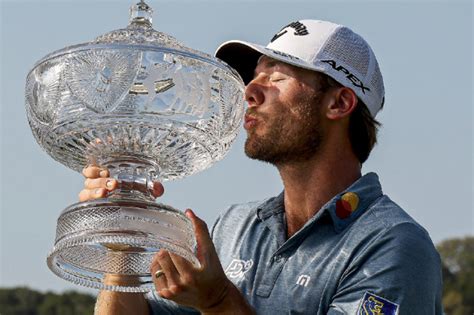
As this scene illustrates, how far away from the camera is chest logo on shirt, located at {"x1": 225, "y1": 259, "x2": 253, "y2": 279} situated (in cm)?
351

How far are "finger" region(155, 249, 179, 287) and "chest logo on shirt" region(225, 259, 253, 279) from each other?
600 millimetres

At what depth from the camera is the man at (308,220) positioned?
3.11 meters

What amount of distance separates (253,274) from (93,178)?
0.76 meters

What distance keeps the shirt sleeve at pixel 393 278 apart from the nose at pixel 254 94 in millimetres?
671

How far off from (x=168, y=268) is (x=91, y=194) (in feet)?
0.95

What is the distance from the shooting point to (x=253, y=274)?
3.48m

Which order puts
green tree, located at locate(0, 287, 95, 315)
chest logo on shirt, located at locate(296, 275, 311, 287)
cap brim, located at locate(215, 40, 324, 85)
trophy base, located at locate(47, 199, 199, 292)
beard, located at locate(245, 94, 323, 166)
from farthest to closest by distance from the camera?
1. green tree, located at locate(0, 287, 95, 315)
2. cap brim, located at locate(215, 40, 324, 85)
3. beard, located at locate(245, 94, 323, 166)
4. chest logo on shirt, located at locate(296, 275, 311, 287)
5. trophy base, located at locate(47, 199, 199, 292)

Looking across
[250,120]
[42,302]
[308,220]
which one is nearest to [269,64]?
[250,120]

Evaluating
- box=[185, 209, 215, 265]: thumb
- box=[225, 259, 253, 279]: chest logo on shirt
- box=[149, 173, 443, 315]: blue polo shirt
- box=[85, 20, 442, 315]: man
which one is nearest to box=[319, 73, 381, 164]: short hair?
box=[85, 20, 442, 315]: man

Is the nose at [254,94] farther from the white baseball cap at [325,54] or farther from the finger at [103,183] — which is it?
the finger at [103,183]

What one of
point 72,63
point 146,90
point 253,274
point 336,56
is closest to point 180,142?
point 146,90

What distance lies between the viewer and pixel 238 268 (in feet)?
11.6

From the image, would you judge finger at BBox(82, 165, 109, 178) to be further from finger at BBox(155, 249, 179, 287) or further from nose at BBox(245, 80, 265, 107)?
nose at BBox(245, 80, 265, 107)

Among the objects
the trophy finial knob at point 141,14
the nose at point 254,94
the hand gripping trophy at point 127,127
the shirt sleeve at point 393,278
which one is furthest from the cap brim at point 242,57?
the shirt sleeve at point 393,278
